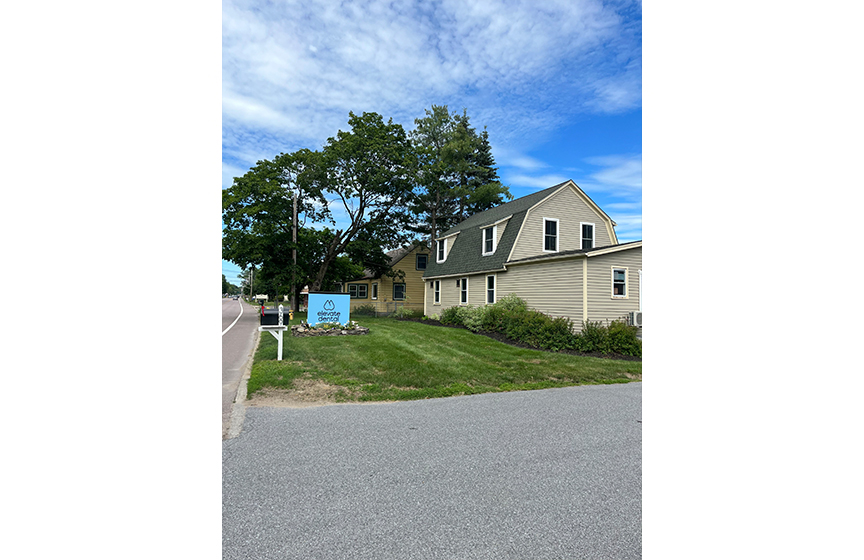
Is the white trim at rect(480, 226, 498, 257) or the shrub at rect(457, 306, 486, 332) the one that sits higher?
the white trim at rect(480, 226, 498, 257)

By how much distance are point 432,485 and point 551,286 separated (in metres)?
10.1

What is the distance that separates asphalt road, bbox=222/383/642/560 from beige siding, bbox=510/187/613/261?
10.3 m

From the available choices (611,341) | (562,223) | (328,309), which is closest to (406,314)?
(562,223)

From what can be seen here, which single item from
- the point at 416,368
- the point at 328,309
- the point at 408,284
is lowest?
the point at 416,368

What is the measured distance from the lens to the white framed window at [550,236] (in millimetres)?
14586

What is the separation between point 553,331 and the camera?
1016 cm

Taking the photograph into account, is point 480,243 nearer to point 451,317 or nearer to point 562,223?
point 451,317

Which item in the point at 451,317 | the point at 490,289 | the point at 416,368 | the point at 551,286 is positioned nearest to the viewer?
the point at 416,368

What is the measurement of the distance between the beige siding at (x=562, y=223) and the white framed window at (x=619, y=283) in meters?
3.19

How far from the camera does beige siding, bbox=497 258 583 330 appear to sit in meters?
11.3

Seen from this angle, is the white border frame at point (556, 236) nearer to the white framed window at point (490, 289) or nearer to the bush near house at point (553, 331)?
the white framed window at point (490, 289)

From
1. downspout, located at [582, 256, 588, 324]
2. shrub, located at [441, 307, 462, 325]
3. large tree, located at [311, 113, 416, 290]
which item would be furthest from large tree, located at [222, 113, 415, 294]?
downspout, located at [582, 256, 588, 324]

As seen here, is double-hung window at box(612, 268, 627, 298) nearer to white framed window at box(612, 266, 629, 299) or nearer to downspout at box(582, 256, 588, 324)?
white framed window at box(612, 266, 629, 299)
